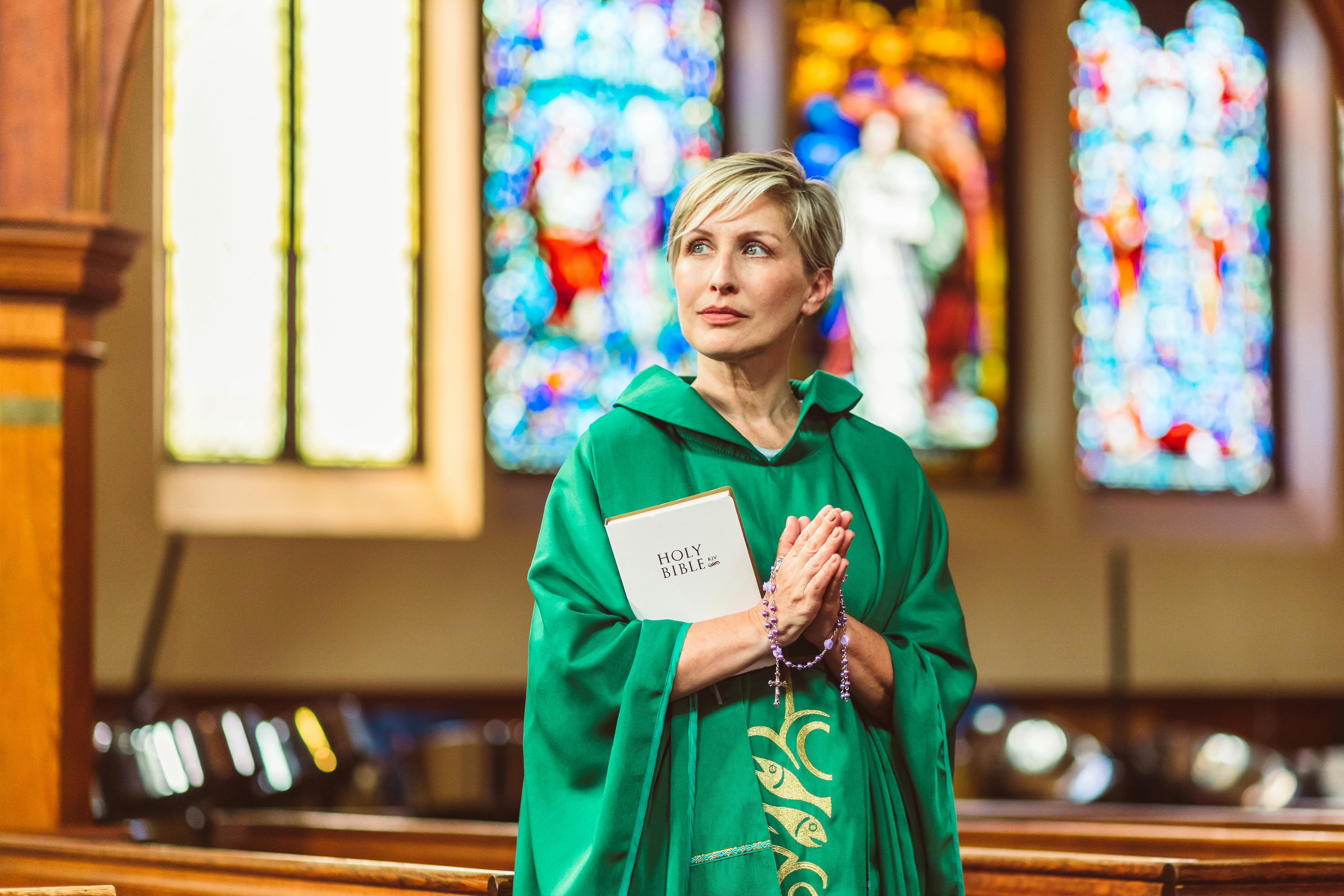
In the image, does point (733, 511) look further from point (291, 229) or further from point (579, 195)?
point (579, 195)

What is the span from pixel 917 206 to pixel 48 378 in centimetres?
603

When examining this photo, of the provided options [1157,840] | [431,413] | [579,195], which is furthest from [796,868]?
[579,195]

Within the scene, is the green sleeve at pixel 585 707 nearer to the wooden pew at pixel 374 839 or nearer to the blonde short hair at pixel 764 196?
the blonde short hair at pixel 764 196

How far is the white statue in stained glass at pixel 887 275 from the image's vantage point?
8.36m

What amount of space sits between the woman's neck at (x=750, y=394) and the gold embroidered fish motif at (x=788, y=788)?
1.16ft

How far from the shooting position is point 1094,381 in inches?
346

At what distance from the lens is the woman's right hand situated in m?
1.59

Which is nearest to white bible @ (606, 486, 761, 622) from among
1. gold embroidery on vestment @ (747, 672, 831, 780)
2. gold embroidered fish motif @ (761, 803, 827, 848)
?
gold embroidery on vestment @ (747, 672, 831, 780)

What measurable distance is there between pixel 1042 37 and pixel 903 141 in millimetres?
938

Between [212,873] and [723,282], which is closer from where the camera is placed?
[723,282]

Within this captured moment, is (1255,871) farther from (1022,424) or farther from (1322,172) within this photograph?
(1322,172)

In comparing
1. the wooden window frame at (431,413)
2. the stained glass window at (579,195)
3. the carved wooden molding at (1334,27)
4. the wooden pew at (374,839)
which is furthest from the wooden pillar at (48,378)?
the stained glass window at (579,195)

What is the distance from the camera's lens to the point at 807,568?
159 centimetres

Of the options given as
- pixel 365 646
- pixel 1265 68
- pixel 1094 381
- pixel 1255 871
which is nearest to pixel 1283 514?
pixel 1094 381
